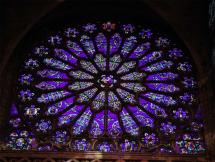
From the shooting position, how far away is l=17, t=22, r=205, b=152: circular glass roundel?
30.9ft

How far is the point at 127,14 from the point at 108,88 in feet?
6.31

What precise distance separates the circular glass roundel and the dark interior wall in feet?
1.22

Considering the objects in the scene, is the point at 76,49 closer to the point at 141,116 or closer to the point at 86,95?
the point at 86,95

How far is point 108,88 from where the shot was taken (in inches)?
398

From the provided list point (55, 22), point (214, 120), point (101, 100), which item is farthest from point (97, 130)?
point (55, 22)

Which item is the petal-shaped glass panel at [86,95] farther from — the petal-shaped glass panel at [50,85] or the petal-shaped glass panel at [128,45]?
the petal-shaped glass panel at [128,45]

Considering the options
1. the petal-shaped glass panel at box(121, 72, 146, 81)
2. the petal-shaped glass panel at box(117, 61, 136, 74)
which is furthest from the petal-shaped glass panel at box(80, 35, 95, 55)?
the petal-shaped glass panel at box(121, 72, 146, 81)

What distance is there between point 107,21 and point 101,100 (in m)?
2.13

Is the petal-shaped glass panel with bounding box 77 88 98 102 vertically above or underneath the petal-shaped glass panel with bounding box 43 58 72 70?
underneath

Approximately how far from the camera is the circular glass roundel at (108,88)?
9406mm

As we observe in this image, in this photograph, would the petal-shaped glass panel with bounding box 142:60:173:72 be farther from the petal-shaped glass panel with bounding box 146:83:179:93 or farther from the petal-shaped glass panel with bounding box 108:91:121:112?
the petal-shaped glass panel with bounding box 108:91:121:112

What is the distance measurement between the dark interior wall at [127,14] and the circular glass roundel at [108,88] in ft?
1.22

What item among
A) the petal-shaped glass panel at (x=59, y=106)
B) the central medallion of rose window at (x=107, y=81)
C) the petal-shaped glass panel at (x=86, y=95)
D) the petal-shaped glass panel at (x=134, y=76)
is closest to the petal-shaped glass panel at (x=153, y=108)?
the petal-shaped glass panel at (x=134, y=76)

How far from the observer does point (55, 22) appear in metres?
11.1
